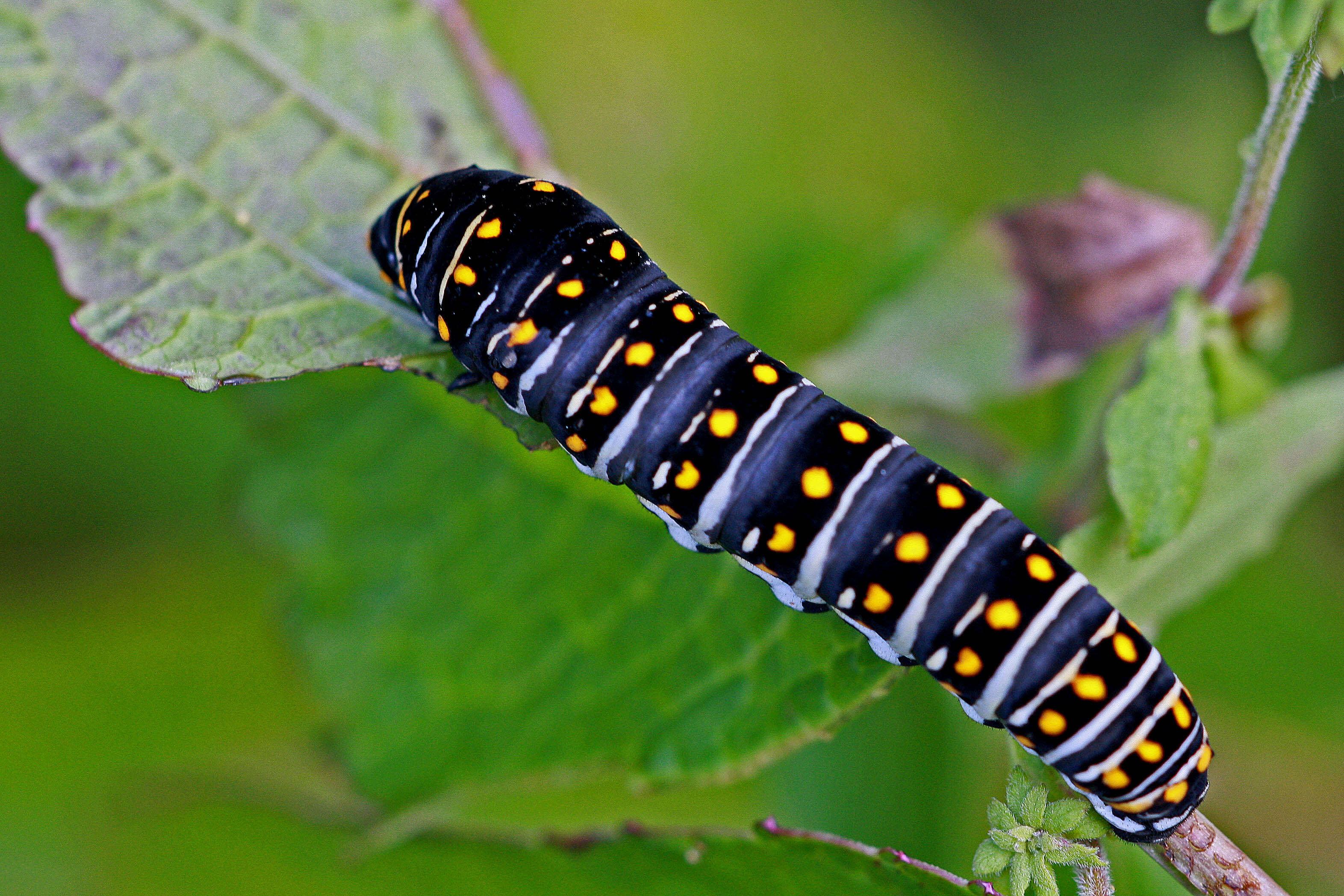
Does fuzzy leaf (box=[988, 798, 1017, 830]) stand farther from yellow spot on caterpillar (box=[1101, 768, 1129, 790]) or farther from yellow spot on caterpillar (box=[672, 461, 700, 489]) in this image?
yellow spot on caterpillar (box=[672, 461, 700, 489])

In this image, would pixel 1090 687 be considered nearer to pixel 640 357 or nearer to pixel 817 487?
pixel 817 487

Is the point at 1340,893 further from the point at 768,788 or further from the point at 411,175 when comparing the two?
the point at 411,175

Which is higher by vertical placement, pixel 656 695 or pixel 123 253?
pixel 123 253

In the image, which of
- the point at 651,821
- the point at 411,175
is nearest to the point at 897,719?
the point at 651,821

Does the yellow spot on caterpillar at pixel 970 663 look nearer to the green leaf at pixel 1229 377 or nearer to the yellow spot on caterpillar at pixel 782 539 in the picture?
the yellow spot on caterpillar at pixel 782 539

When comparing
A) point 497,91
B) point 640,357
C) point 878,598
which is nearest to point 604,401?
point 640,357

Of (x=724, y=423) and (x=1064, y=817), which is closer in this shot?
(x=1064, y=817)
